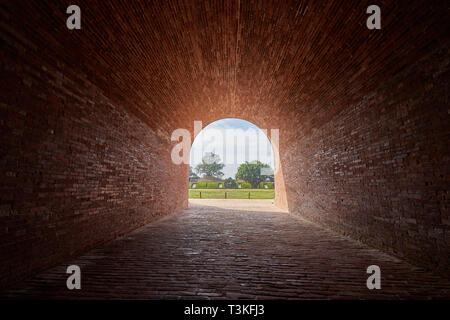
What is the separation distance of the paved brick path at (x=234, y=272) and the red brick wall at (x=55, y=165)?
1.28 feet

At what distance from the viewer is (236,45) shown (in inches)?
198

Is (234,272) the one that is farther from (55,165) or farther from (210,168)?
(210,168)

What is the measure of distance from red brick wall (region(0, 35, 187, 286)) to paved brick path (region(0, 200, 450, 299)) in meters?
0.39

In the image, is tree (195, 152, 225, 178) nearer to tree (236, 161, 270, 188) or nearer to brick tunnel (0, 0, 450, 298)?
tree (236, 161, 270, 188)

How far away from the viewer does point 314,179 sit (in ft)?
21.0

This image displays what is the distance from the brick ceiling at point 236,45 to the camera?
2.76 m

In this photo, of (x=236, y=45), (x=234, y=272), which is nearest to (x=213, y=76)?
(x=236, y=45)

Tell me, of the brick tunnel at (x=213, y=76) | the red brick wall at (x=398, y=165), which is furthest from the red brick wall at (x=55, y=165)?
the red brick wall at (x=398, y=165)

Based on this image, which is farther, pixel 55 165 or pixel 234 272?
pixel 55 165

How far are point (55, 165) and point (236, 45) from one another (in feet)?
15.4

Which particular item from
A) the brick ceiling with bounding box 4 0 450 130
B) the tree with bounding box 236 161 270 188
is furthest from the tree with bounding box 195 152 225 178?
the brick ceiling with bounding box 4 0 450 130

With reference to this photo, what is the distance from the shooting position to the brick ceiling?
276cm

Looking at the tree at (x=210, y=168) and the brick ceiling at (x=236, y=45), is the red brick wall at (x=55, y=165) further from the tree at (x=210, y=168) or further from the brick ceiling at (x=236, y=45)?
the tree at (x=210, y=168)

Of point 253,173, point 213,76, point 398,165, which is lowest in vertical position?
point 253,173
